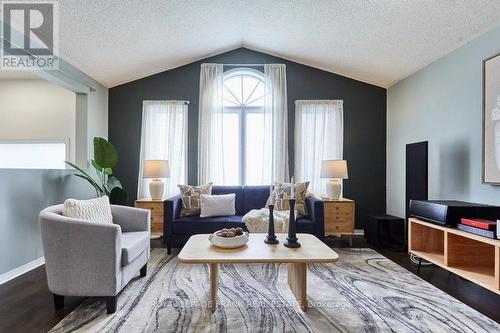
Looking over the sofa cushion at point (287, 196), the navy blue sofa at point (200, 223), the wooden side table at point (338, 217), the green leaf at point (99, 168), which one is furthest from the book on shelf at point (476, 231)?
the green leaf at point (99, 168)

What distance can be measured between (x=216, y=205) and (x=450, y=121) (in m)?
2.95

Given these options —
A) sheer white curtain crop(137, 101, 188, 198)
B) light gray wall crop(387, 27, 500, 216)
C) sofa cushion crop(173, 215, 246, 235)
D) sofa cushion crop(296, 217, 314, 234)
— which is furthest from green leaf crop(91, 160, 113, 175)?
light gray wall crop(387, 27, 500, 216)

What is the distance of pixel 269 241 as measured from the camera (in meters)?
2.25

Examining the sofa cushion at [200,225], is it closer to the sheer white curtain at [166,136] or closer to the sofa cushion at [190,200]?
the sofa cushion at [190,200]

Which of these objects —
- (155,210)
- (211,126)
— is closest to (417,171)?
(211,126)

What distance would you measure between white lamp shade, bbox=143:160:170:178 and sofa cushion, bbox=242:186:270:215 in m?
1.18

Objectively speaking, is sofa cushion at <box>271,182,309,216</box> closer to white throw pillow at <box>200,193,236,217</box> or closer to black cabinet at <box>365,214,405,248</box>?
white throw pillow at <box>200,193,236,217</box>

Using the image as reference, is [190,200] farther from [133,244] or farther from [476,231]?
[476,231]

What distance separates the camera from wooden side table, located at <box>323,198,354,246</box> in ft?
12.5

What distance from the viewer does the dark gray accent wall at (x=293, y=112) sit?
4504 millimetres

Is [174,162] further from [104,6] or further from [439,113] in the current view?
[439,113]

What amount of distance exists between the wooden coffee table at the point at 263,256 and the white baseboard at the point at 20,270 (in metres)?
1.84

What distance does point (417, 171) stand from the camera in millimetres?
3146

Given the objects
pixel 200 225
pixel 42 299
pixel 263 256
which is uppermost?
pixel 263 256
